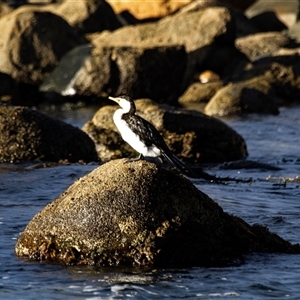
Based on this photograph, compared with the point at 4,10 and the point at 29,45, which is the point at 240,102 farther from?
the point at 4,10

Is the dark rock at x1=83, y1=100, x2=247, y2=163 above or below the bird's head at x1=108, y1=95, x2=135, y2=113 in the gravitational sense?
below

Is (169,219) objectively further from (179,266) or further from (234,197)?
(234,197)

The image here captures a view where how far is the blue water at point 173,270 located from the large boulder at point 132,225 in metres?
0.16

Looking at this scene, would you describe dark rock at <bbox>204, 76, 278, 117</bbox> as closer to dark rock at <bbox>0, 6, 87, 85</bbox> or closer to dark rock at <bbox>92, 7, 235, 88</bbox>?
dark rock at <bbox>92, 7, 235, 88</bbox>

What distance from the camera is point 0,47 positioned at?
27750mm

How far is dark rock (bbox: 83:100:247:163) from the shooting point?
16281mm

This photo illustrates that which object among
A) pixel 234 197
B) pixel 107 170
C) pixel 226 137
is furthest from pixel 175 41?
pixel 107 170

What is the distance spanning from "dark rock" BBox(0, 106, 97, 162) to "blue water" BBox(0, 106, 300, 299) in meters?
0.41

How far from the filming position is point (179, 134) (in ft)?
53.4

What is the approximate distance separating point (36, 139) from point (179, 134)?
262 cm

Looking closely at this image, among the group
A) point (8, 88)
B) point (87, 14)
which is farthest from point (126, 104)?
point (87, 14)

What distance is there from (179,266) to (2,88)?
59.7ft

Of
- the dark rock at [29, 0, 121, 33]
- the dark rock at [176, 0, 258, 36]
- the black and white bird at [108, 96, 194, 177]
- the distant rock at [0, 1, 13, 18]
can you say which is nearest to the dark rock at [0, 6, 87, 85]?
the dark rock at [29, 0, 121, 33]

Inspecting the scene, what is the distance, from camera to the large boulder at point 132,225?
8.76 meters
